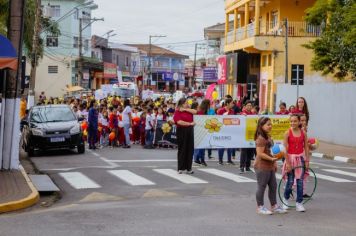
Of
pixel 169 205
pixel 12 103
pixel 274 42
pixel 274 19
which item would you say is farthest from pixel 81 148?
pixel 274 19

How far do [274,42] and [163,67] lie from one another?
88868 mm

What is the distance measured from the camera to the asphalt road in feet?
30.9

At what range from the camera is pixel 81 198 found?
42.0ft

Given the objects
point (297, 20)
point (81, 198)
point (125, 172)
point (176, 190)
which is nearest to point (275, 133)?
point (125, 172)

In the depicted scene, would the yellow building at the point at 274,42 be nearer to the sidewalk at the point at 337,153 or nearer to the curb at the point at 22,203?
the sidewalk at the point at 337,153

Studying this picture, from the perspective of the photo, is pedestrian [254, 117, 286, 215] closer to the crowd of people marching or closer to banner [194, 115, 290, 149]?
the crowd of people marching

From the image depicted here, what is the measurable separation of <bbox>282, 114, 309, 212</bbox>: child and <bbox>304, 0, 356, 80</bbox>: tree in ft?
47.0

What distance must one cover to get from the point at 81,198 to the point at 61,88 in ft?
192

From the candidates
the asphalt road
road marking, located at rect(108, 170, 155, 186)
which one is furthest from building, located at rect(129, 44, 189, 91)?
the asphalt road

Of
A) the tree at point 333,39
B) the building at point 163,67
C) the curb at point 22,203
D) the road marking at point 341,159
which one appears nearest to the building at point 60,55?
the building at point 163,67

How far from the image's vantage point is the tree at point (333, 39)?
2705 cm

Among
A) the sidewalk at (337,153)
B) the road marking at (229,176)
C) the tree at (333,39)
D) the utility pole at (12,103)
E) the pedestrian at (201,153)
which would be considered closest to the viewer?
the road marking at (229,176)

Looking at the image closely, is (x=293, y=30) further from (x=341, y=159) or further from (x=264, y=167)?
(x=264, y=167)

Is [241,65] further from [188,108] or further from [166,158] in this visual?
[188,108]
